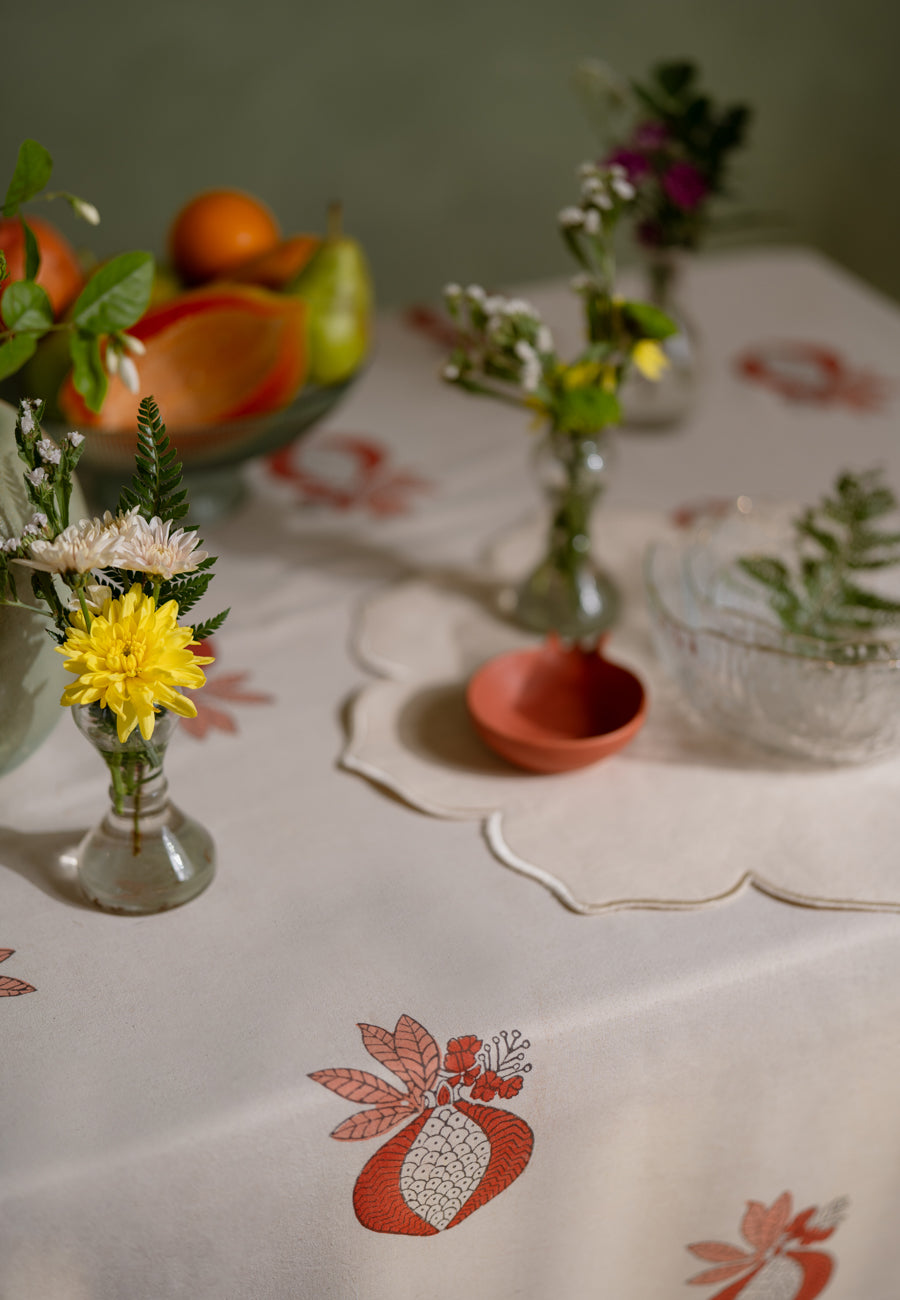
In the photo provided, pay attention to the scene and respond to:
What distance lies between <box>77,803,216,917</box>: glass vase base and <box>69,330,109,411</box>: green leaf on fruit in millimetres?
235

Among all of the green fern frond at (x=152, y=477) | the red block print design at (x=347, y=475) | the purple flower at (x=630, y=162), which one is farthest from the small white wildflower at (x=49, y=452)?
the purple flower at (x=630, y=162)

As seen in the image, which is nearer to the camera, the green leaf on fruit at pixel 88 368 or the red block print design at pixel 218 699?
the green leaf on fruit at pixel 88 368

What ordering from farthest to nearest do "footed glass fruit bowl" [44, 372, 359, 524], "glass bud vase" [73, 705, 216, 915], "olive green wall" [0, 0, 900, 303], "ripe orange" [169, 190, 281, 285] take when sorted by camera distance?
"olive green wall" [0, 0, 900, 303]
"ripe orange" [169, 190, 281, 285]
"footed glass fruit bowl" [44, 372, 359, 524]
"glass bud vase" [73, 705, 216, 915]

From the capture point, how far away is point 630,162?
1.13 meters

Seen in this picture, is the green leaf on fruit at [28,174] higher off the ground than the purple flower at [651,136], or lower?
higher

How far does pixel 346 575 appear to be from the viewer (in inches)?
40.4

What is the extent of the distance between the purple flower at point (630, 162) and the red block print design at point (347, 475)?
0.35 meters

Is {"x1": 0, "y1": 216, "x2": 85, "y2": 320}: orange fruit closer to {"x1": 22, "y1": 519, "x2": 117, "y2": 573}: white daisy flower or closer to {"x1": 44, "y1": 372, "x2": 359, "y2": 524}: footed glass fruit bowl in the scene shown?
{"x1": 44, "y1": 372, "x2": 359, "y2": 524}: footed glass fruit bowl

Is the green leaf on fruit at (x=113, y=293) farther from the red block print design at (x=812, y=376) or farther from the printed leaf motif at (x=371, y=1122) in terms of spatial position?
the red block print design at (x=812, y=376)

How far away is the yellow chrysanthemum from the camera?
0.56 metres

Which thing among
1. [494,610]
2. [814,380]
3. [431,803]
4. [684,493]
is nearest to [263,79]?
[814,380]

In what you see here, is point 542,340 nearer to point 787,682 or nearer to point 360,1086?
point 787,682

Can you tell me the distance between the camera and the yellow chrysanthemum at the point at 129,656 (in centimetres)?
56

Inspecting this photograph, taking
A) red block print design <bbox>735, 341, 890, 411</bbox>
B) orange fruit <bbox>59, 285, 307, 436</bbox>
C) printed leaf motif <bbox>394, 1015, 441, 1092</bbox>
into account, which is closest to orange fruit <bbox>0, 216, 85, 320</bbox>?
orange fruit <bbox>59, 285, 307, 436</bbox>
